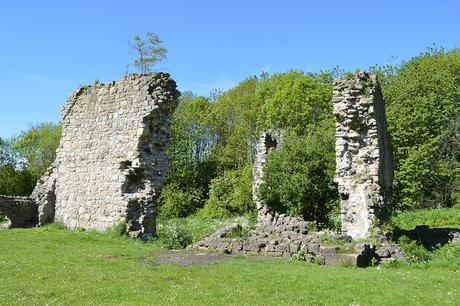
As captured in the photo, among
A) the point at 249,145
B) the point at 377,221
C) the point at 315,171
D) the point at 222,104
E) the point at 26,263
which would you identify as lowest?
the point at 26,263

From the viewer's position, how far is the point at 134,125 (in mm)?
17484

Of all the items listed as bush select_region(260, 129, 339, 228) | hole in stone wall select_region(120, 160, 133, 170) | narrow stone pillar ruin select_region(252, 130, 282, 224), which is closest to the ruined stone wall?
hole in stone wall select_region(120, 160, 133, 170)

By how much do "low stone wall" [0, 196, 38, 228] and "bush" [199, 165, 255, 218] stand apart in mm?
18709

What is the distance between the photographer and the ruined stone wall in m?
17.2

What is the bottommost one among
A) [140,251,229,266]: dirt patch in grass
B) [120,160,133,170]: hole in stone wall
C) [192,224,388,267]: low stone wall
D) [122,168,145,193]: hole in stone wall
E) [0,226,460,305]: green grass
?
[0,226,460,305]: green grass

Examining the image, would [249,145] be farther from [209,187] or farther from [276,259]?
[276,259]

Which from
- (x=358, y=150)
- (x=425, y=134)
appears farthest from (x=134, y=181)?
(x=425, y=134)

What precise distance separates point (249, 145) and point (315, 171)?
2491 cm

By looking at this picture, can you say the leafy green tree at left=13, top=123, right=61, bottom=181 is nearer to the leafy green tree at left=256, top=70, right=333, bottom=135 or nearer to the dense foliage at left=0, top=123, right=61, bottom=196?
the dense foliage at left=0, top=123, right=61, bottom=196

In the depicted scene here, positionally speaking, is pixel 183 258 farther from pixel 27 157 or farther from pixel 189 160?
pixel 27 157

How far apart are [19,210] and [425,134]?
1109 inches

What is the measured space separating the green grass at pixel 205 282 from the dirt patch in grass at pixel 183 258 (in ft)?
1.28

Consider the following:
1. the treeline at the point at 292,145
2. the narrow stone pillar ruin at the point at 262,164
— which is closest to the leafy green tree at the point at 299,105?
the treeline at the point at 292,145

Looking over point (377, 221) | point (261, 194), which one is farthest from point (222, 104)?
point (377, 221)
